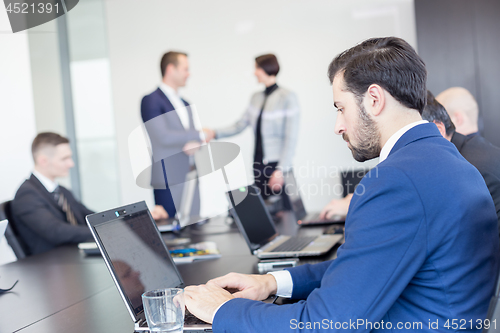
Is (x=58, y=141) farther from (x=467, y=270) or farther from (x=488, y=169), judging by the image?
(x=467, y=270)

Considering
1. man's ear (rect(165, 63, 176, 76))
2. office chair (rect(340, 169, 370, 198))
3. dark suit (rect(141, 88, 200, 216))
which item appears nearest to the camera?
dark suit (rect(141, 88, 200, 216))

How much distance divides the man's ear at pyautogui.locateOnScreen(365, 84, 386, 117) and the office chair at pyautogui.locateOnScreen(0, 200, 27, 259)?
211 centimetres

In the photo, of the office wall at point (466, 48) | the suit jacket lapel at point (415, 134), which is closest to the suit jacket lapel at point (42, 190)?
the suit jacket lapel at point (415, 134)

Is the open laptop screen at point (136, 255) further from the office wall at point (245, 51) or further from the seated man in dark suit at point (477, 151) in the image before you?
the office wall at point (245, 51)

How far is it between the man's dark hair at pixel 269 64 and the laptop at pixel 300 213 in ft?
5.91

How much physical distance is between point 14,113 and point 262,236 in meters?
3.01

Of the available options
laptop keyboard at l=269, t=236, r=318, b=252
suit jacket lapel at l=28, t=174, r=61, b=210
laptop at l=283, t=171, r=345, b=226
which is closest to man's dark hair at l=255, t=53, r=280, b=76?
laptop at l=283, t=171, r=345, b=226

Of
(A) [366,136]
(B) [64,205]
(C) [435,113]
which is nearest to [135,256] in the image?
(A) [366,136]

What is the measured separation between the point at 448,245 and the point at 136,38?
506 cm

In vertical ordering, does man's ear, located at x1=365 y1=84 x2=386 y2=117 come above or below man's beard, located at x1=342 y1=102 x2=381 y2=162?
above

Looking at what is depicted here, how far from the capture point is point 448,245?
2.86ft

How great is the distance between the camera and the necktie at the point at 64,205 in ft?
9.46

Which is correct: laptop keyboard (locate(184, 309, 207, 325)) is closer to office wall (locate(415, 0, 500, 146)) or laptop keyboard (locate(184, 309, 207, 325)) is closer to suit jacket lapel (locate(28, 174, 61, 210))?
suit jacket lapel (locate(28, 174, 61, 210))

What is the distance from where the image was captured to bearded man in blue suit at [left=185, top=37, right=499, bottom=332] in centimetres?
83
